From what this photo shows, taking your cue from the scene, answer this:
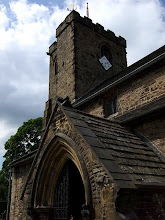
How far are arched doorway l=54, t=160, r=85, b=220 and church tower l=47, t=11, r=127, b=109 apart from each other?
9.69 metres

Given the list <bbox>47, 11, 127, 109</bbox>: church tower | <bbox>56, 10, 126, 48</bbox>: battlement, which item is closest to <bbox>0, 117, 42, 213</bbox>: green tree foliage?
<bbox>47, 11, 127, 109</bbox>: church tower

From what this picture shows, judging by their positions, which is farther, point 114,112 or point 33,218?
point 114,112

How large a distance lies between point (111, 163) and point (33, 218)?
142 inches

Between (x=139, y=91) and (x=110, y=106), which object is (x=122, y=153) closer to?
(x=139, y=91)

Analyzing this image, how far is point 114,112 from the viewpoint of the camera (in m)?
10.7

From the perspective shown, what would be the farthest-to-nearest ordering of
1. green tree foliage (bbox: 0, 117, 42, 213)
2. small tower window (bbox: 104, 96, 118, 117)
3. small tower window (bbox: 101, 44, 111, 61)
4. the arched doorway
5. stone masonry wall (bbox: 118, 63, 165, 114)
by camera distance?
green tree foliage (bbox: 0, 117, 42, 213)
small tower window (bbox: 101, 44, 111, 61)
small tower window (bbox: 104, 96, 118, 117)
stone masonry wall (bbox: 118, 63, 165, 114)
the arched doorway

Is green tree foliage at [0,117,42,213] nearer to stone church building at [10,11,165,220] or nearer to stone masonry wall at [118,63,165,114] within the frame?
stone church building at [10,11,165,220]

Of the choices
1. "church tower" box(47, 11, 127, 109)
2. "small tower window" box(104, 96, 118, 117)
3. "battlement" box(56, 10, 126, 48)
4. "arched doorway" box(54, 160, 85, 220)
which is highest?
"battlement" box(56, 10, 126, 48)

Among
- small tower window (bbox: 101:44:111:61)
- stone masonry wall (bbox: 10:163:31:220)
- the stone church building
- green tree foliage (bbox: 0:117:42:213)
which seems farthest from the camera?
green tree foliage (bbox: 0:117:42:213)

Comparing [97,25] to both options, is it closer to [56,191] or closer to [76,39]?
[76,39]

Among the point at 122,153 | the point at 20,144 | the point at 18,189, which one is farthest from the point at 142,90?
the point at 20,144

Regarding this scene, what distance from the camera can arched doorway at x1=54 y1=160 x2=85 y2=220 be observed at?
22.4 ft

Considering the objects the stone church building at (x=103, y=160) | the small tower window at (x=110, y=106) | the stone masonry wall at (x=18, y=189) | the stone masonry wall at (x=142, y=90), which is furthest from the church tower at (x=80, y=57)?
the stone masonry wall at (x=142, y=90)

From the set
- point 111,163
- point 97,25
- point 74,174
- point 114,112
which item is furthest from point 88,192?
point 97,25
